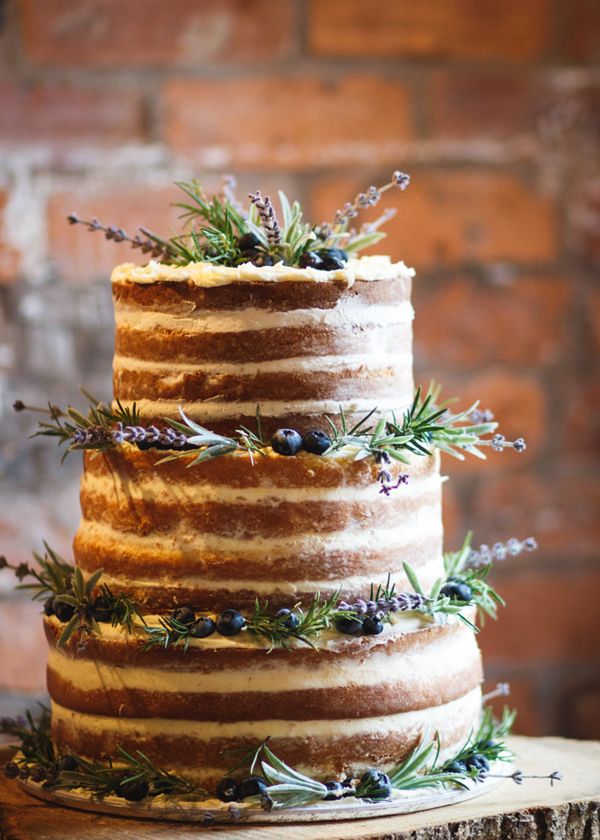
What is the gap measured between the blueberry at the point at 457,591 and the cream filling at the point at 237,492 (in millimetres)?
87

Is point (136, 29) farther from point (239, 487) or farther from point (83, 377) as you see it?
point (239, 487)

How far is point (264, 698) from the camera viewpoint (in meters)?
1.14

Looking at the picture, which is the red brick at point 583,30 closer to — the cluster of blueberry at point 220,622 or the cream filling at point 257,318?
the cream filling at point 257,318

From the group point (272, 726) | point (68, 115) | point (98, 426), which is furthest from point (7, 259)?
point (272, 726)

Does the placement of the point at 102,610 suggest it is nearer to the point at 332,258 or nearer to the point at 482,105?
the point at 332,258

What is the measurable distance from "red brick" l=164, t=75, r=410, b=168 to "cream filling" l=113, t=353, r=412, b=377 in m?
0.77

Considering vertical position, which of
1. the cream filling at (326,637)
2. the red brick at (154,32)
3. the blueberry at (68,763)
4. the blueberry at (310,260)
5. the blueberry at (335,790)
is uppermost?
the red brick at (154,32)

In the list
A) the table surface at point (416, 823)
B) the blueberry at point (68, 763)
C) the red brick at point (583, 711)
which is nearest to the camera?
the table surface at point (416, 823)

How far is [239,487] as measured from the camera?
1.15 m

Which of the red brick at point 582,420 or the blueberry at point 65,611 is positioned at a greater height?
the red brick at point 582,420

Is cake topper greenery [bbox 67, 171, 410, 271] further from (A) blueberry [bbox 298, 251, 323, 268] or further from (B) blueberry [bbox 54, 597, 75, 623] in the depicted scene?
(B) blueberry [bbox 54, 597, 75, 623]

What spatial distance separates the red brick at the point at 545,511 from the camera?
6.64 feet

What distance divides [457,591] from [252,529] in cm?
20

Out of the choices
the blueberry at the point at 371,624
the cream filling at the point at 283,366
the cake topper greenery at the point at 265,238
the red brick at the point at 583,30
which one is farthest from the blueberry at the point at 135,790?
the red brick at the point at 583,30
